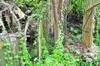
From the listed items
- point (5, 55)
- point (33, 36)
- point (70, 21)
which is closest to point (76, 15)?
point (70, 21)

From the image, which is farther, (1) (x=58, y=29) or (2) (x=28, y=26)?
(2) (x=28, y=26)

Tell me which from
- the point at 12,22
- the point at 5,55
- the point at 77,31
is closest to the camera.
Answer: the point at 5,55

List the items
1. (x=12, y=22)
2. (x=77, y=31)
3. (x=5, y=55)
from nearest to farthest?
(x=5, y=55) → (x=12, y=22) → (x=77, y=31)

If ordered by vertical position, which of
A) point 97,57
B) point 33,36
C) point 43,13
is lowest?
point 97,57

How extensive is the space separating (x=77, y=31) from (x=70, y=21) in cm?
26

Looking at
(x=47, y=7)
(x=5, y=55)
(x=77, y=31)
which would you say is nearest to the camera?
(x=5, y=55)

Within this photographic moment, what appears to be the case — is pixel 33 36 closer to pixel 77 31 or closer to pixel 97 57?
pixel 97 57

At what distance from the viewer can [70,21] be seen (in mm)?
6035

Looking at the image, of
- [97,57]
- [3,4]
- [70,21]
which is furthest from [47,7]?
[70,21]

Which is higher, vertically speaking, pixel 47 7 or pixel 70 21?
pixel 47 7

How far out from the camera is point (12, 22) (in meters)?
4.73

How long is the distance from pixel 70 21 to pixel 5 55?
224cm

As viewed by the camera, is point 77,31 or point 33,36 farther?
point 77,31

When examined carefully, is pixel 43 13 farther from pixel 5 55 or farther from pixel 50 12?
pixel 5 55
